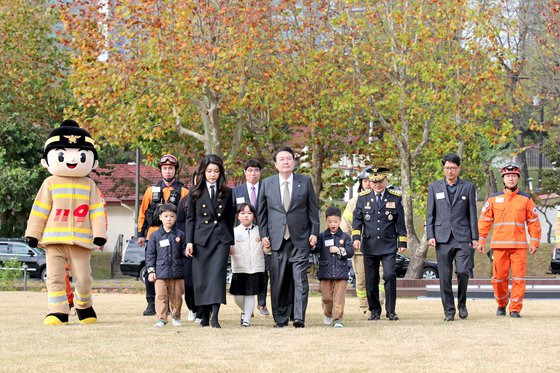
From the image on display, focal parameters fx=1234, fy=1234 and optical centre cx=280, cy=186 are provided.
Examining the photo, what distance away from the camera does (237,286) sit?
1484 centimetres

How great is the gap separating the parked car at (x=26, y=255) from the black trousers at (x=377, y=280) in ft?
83.8

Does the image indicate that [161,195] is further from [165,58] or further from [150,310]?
[165,58]

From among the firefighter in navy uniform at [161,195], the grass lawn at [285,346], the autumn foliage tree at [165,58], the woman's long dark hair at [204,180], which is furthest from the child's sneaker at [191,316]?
the autumn foliage tree at [165,58]

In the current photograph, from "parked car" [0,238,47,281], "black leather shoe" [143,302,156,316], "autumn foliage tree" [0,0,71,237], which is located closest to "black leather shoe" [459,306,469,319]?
"black leather shoe" [143,302,156,316]

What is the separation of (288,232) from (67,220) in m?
2.60

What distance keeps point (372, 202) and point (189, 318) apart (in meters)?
2.93

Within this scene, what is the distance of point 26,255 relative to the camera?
41062mm

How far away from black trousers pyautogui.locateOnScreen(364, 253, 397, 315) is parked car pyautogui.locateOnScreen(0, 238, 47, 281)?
2554 cm

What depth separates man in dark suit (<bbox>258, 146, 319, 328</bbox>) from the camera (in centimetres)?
1454

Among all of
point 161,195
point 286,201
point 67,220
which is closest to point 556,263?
point 161,195

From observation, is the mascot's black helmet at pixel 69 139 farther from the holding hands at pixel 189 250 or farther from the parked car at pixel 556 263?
the parked car at pixel 556 263

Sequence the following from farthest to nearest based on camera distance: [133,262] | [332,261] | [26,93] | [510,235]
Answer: [26,93] → [133,262] → [510,235] → [332,261]

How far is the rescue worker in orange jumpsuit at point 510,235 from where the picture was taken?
16.5m

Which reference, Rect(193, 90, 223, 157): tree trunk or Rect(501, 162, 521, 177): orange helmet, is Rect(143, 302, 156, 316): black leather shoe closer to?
Rect(501, 162, 521, 177): orange helmet
